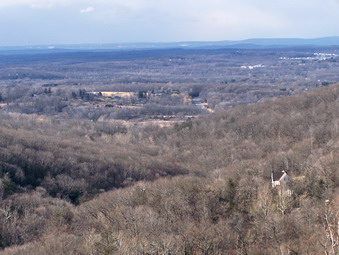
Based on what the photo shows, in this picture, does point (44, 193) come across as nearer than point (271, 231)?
No

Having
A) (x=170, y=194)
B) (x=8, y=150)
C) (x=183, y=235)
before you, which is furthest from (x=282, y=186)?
(x=8, y=150)

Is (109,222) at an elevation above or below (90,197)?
above

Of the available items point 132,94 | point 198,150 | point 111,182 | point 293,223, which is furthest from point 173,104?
point 293,223

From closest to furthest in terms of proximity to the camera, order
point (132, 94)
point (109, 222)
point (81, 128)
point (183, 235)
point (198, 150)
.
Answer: point (183, 235)
point (109, 222)
point (198, 150)
point (81, 128)
point (132, 94)

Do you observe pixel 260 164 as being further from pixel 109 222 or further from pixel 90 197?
pixel 109 222

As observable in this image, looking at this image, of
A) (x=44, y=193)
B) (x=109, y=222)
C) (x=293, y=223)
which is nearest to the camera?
(x=293, y=223)

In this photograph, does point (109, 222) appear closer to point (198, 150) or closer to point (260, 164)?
point (260, 164)
